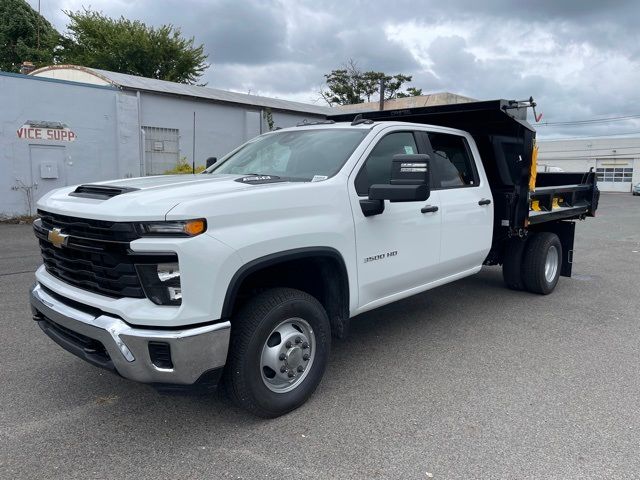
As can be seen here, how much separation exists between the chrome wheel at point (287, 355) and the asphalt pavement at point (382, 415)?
246 millimetres

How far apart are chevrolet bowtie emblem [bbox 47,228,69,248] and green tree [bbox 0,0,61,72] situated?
3447 centimetres

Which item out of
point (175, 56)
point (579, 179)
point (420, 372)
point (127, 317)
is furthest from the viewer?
point (175, 56)

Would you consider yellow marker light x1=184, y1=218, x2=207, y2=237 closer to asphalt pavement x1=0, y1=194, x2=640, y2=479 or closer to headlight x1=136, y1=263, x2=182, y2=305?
headlight x1=136, y1=263, x2=182, y2=305

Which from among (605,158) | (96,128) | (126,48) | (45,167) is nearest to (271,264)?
(45,167)

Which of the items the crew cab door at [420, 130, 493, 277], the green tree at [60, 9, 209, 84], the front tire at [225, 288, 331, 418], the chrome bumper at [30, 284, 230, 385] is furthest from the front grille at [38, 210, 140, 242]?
the green tree at [60, 9, 209, 84]

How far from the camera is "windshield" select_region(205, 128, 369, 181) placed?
13.3 ft

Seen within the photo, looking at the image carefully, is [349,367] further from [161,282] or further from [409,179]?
[161,282]

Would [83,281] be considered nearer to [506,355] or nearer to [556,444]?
Answer: [556,444]

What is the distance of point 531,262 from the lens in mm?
6578

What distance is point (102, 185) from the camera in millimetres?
3490

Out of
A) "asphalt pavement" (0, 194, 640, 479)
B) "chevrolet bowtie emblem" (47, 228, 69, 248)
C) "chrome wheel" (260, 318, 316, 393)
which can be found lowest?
"asphalt pavement" (0, 194, 640, 479)

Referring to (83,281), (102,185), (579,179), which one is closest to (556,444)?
(83,281)

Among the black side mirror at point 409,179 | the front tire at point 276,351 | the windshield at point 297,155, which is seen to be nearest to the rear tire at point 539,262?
the windshield at point 297,155

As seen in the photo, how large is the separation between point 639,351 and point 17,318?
6.07 metres
